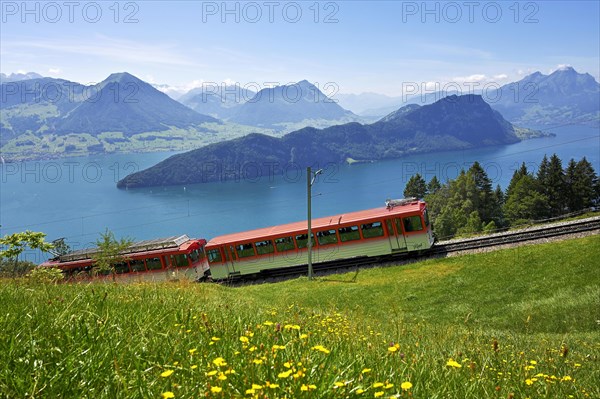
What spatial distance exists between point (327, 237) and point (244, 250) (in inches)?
232

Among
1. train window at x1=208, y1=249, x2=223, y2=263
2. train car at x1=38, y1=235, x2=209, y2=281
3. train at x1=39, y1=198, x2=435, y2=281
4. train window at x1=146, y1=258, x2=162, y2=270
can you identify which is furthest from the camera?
train window at x1=146, y1=258, x2=162, y2=270

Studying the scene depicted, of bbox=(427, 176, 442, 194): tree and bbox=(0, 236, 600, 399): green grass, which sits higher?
bbox=(0, 236, 600, 399): green grass

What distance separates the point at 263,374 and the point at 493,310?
15.2 meters

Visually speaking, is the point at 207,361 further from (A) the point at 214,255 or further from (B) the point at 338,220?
(A) the point at 214,255

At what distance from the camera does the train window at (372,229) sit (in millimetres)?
25984

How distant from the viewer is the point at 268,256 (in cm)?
2881

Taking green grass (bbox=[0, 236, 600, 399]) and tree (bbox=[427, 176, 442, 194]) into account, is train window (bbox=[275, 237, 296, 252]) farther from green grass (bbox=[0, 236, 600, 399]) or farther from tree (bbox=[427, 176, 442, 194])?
tree (bbox=[427, 176, 442, 194])

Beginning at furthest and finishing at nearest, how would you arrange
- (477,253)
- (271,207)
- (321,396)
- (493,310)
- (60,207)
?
(60,207) < (271,207) < (477,253) < (493,310) < (321,396)

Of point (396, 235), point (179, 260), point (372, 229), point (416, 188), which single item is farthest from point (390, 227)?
point (416, 188)

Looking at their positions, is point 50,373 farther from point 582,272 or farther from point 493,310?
point 582,272

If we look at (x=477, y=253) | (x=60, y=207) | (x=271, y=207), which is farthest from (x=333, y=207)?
(x=477, y=253)

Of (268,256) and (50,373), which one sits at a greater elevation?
(50,373)

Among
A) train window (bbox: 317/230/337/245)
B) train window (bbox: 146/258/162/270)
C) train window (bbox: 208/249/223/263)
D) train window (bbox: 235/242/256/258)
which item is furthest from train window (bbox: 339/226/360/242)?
train window (bbox: 146/258/162/270)

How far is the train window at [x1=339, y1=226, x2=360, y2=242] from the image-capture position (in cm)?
2666
